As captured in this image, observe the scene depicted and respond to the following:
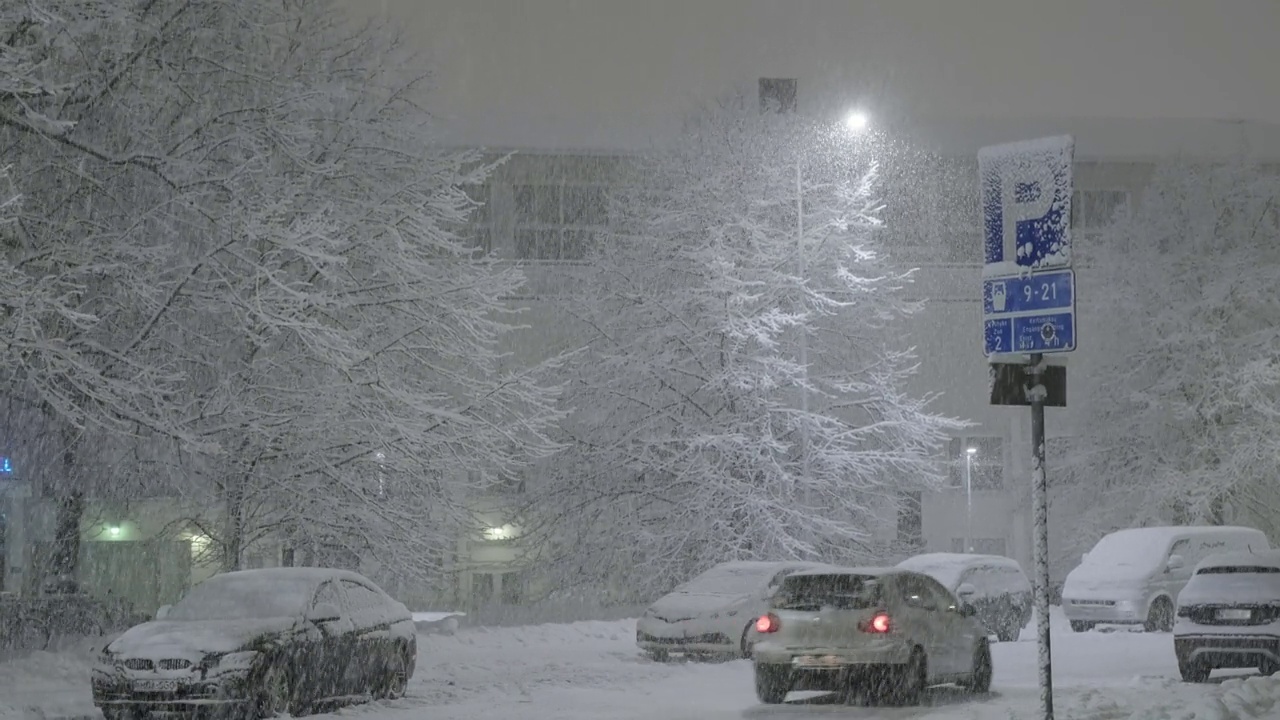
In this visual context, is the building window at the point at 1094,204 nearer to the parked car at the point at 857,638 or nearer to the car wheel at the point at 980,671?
the car wheel at the point at 980,671

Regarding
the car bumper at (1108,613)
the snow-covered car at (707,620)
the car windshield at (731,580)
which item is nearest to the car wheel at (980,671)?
the snow-covered car at (707,620)

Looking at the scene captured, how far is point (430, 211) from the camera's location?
24.0 m

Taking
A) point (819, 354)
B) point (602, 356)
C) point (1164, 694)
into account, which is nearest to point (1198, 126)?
point (819, 354)

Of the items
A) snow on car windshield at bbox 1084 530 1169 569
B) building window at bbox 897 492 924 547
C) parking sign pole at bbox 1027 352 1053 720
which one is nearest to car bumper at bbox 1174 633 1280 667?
parking sign pole at bbox 1027 352 1053 720

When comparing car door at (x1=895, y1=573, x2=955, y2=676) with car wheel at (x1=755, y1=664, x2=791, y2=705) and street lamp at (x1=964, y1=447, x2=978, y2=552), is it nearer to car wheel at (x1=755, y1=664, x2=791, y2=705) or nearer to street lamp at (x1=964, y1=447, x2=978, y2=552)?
car wheel at (x1=755, y1=664, x2=791, y2=705)

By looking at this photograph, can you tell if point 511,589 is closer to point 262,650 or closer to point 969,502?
point 969,502

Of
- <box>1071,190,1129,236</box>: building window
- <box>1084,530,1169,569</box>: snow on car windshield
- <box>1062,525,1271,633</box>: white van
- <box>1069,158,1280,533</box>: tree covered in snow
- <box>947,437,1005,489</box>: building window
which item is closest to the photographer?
<box>1062,525,1271,633</box>: white van

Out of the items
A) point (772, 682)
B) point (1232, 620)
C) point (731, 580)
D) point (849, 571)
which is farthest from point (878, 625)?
point (731, 580)

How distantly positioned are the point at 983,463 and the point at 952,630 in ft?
119

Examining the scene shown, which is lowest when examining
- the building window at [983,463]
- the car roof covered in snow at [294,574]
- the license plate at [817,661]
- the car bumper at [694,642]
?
the car bumper at [694,642]

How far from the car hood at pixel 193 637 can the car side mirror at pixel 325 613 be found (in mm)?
480

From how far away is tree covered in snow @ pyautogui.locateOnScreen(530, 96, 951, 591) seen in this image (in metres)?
31.5

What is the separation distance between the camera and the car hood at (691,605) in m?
22.5

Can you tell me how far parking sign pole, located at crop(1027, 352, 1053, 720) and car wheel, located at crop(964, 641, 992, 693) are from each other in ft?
18.5
